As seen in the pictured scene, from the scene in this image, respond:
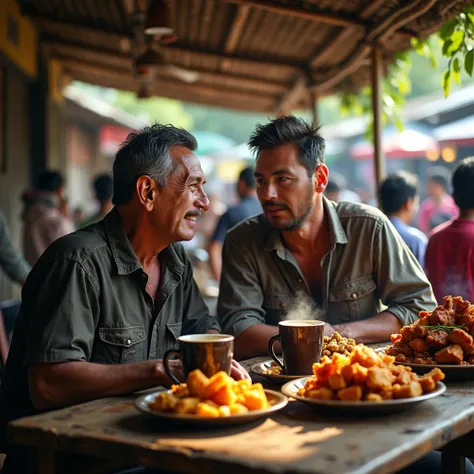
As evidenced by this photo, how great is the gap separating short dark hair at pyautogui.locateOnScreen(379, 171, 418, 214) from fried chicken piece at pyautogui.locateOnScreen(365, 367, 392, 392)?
10.7 feet

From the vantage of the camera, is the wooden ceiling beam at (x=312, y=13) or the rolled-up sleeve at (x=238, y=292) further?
the wooden ceiling beam at (x=312, y=13)

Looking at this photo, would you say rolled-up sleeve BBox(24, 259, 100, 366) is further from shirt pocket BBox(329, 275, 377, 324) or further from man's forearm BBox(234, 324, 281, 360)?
shirt pocket BBox(329, 275, 377, 324)

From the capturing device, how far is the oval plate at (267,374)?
2.29 meters

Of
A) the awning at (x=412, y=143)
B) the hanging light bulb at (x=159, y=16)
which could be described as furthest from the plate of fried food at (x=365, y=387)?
the awning at (x=412, y=143)

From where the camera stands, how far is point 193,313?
294cm

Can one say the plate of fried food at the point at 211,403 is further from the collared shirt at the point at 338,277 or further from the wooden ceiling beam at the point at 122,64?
the wooden ceiling beam at the point at 122,64

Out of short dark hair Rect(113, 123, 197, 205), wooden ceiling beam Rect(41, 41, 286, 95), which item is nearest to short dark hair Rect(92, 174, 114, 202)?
wooden ceiling beam Rect(41, 41, 286, 95)

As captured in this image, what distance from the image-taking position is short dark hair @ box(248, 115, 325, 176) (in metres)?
3.36

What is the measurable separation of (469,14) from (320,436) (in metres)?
2.82

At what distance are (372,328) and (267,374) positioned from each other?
88 centimetres

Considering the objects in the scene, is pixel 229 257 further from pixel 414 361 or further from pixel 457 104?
pixel 457 104

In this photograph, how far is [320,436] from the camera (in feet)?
5.66

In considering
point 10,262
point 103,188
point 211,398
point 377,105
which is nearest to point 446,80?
point 377,105

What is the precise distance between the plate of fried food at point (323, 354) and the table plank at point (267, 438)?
0.96 feet
